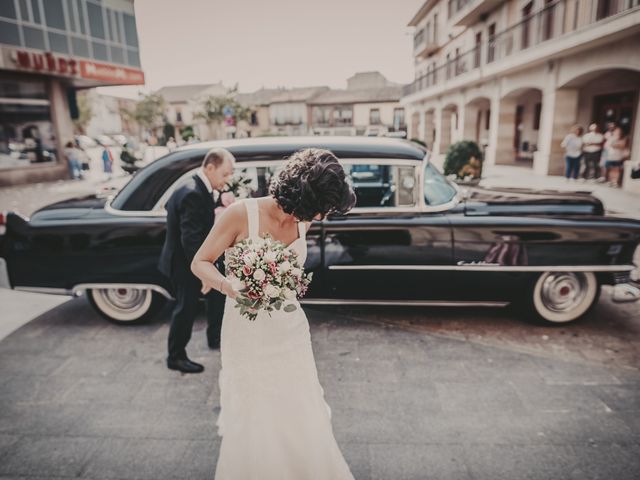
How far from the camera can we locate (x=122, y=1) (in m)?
19.2

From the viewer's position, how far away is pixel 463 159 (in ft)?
41.1

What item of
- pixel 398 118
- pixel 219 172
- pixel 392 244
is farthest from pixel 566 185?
pixel 398 118

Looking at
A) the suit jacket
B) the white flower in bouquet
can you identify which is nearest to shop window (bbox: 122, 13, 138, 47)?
the suit jacket

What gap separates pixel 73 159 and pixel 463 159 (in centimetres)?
1574

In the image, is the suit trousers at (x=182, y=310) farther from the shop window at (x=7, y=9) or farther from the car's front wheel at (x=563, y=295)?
the shop window at (x=7, y=9)

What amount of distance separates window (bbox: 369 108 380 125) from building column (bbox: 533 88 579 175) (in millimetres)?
43646

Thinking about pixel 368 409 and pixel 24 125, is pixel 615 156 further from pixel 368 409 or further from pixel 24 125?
pixel 24 125

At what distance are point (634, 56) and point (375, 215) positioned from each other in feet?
39.4

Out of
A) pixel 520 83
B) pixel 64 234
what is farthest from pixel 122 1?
pixel 64 234

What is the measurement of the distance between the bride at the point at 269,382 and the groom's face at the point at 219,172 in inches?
51.9

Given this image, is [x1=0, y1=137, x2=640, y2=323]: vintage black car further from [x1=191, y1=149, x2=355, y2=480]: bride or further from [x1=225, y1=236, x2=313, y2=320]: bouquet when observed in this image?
[x1=225, y1=236, x2=313, y2=320]: bouquet

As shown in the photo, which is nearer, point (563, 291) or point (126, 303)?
point (563, 291)

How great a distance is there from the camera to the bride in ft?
6.83

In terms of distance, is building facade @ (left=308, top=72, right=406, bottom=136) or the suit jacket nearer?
the suit jacket
